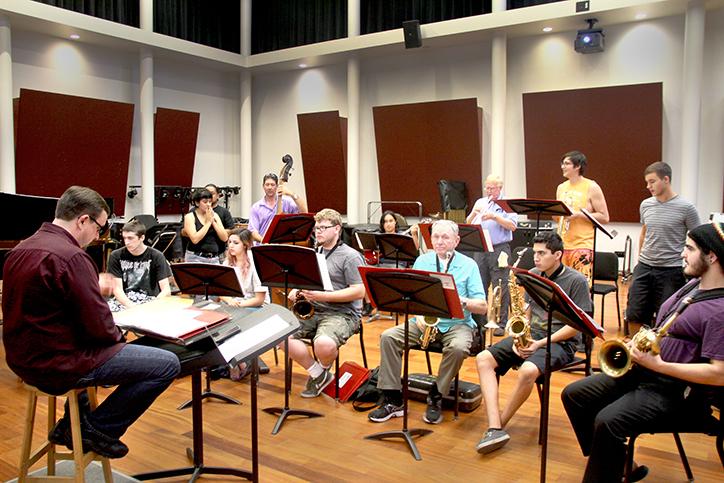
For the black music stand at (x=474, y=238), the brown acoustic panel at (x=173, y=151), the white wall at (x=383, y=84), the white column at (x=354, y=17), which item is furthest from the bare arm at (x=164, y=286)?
the white column at (x=354, y=17)

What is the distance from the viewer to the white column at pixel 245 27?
13.1 metres

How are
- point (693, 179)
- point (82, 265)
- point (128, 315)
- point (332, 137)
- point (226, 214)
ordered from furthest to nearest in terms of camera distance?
point (332, 137) < point (693, 179) < point (226, 214) < point (128, 315) < point (82, 265)

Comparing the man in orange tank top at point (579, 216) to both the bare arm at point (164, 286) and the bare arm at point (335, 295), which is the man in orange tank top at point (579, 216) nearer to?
the bare arm at point (335, 295)

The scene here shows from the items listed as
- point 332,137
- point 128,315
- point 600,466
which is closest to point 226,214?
point 128,315

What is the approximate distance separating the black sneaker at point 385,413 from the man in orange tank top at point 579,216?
2417 mm

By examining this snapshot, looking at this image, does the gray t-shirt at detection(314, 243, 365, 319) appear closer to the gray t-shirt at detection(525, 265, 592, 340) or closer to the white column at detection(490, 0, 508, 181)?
the gray t-shirt at detection(525, 265, 592, 340)

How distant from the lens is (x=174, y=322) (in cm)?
261

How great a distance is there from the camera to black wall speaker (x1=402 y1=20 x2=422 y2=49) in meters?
10.5

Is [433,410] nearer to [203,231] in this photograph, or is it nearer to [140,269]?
[140,269]

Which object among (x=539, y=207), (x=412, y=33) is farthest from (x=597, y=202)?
(x=412, y=33)

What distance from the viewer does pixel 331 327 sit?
4.46 m

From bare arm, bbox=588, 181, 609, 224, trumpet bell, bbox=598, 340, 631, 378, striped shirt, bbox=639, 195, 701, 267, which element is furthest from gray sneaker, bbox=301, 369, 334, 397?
striped shirt, bbox=639, 195, 701, 267

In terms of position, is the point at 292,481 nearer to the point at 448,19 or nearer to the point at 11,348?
the point at 11,348

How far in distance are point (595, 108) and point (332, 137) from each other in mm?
5110
